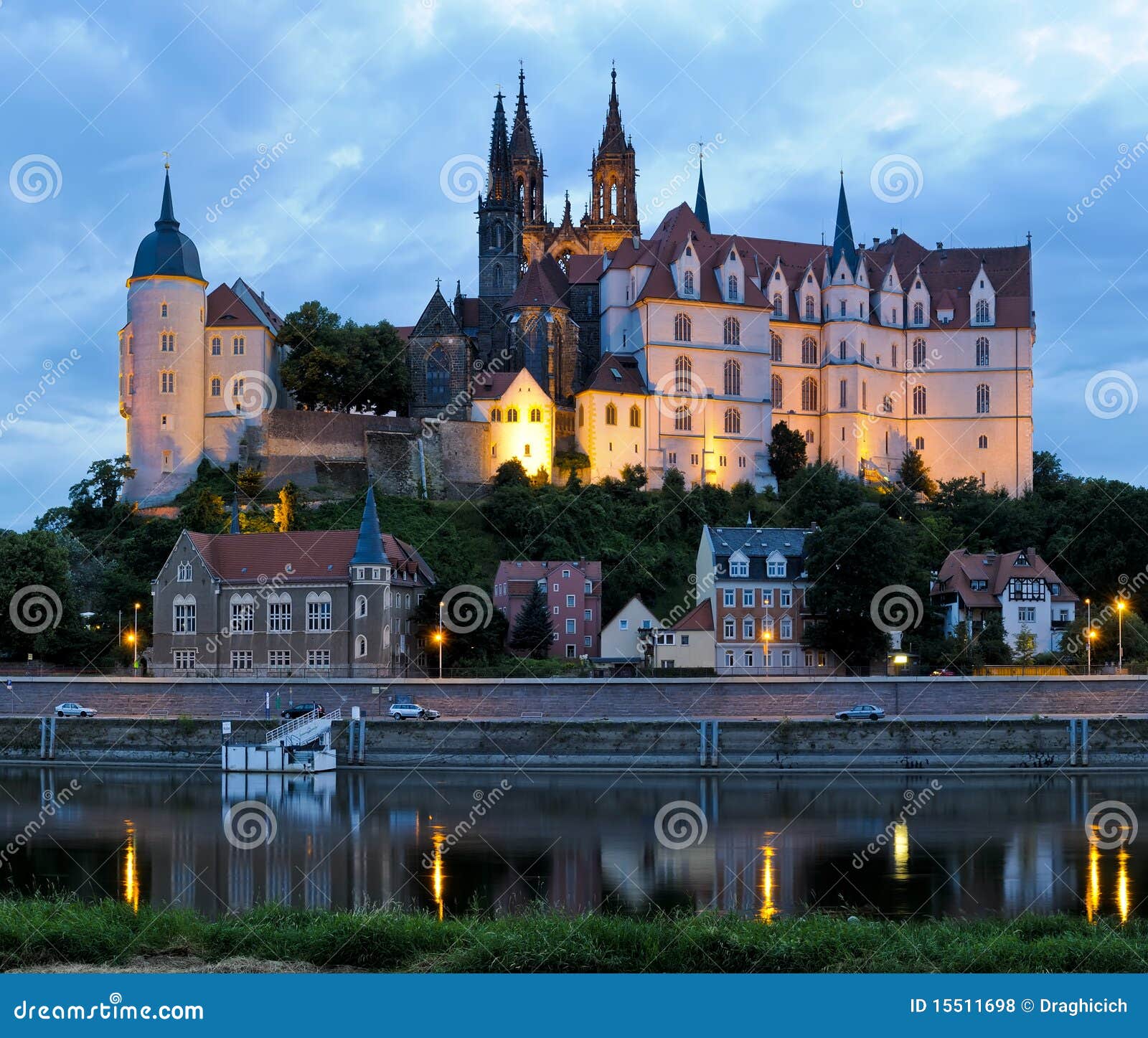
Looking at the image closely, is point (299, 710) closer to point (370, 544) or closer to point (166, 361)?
point (370, 544)

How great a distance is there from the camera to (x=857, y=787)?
147ft

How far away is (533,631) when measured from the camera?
2414 inches

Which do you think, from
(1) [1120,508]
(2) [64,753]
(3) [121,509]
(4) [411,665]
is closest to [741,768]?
(4) [411,665]

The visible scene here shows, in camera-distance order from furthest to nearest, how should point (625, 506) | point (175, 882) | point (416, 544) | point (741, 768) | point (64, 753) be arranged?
point (625, 506) → point (416, 544) → point (64, 753) → point (741, 768) → point (175, 882)

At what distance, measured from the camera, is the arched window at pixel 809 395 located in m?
92.2

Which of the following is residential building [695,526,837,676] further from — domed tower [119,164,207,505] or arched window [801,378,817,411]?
arched window [801,378,817,411]

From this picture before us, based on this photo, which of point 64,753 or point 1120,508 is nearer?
point 64,753

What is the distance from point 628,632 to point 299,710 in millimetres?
17247

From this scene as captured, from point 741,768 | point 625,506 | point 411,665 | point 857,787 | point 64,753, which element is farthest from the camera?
point 625,506

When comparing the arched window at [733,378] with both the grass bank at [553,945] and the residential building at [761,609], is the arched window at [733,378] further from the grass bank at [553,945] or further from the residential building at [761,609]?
the grass bank at [553,945]

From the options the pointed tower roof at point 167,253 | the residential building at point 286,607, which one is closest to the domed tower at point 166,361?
the pointed tower roof at point 167,253

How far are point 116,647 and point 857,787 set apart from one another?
3053 cm

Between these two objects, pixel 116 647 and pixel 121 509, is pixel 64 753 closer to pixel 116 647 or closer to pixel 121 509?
pixel 116 647

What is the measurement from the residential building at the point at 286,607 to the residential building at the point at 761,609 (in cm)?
1121
